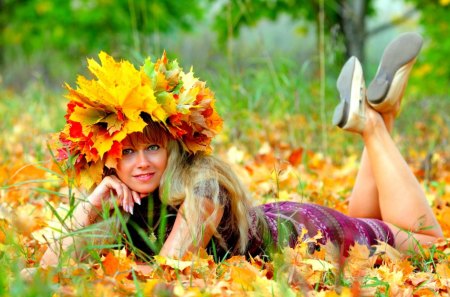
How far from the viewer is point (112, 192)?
2324 mm

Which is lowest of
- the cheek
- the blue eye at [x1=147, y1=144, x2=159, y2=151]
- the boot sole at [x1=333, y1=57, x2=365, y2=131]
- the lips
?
the lips

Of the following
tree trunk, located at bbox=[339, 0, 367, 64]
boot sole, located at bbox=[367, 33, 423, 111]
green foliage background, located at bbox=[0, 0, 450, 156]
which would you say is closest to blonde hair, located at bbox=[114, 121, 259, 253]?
boot sole, located at bbox=[367, 33, 423, 111]

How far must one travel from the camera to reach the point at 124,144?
2297 mm

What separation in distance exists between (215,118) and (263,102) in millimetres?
2806

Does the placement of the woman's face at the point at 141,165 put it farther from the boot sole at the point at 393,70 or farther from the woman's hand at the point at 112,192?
the boot sole at the point at 393,70

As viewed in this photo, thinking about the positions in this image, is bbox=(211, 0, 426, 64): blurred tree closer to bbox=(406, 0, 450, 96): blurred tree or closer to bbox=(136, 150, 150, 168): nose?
bbox=(406, 0, 450, 96): blurred tree

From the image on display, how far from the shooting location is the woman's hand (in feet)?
7.56

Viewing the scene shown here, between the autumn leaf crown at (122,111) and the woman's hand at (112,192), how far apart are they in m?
0.04

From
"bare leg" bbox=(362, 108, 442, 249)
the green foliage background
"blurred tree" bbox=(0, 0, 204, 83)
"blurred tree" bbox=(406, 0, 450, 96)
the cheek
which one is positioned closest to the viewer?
the cheek

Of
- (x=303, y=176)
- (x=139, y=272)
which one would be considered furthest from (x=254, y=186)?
(x=139, y=272)

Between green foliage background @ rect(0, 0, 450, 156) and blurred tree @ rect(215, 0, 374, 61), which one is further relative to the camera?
blurred tree @ rect(215, 0, 374, 61)

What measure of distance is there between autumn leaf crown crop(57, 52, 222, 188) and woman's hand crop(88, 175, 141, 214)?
0.04m

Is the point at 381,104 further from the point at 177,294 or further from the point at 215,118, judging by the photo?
the point at 177,294

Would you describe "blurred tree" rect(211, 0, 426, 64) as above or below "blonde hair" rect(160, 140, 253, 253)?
above
